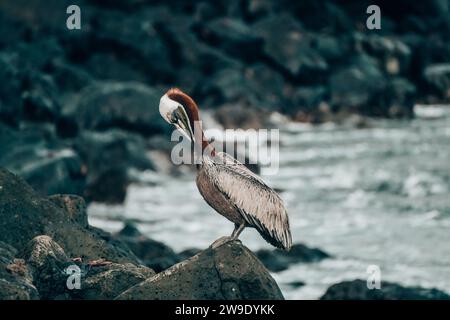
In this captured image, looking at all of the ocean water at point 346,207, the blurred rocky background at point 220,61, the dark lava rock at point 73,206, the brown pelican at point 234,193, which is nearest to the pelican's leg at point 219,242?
the brown pelican at point 234,193

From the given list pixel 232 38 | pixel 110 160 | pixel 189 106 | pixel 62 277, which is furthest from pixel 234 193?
pixel 232 38

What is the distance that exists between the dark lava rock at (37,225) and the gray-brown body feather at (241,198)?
2.20 meters

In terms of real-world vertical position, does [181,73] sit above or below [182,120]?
above

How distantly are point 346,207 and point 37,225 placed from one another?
2209cm

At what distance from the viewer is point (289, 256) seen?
2948 centimetres

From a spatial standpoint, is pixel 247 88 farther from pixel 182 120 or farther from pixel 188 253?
pixel 182 120

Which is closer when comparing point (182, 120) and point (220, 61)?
point (182, 120)

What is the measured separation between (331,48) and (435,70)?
616cm

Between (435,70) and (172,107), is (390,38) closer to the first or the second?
(435,70)

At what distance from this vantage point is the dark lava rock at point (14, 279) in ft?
43.4

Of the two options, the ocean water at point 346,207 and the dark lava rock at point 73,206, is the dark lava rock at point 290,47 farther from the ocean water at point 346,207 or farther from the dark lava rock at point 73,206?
the dark lava rock at point 73,206

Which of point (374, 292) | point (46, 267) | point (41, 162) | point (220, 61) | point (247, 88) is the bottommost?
point (374, 292)

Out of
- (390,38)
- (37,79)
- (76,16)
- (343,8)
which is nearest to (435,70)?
(390,38)

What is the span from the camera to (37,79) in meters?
41.1
